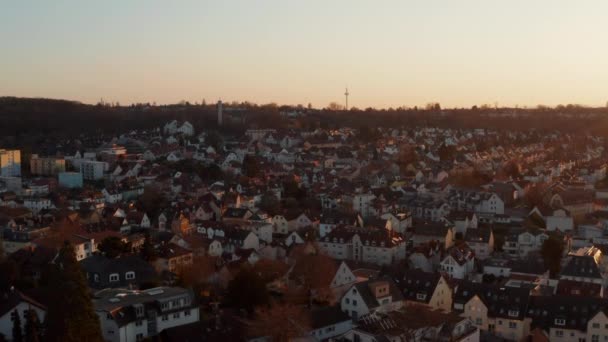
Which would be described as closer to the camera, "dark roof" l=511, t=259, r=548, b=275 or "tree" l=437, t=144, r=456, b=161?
"dark roof" l=511, t=259, r=548, b=275

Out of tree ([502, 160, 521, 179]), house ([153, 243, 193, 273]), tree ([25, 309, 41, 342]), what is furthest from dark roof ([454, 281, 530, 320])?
tree ([502, 160, 521, 179])

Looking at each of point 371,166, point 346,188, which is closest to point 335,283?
point 346,188

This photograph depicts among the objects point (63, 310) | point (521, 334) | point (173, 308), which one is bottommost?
point (521, 334)

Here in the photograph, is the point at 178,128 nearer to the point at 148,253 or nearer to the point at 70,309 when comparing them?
the point at 148,253

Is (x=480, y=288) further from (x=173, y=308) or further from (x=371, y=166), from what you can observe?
(x=371, y=166)

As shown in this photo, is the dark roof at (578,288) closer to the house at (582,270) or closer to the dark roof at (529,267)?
the house at (582,270)

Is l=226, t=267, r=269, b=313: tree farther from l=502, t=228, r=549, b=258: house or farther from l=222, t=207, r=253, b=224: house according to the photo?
l=502, t=228, r=549, b=258: house
